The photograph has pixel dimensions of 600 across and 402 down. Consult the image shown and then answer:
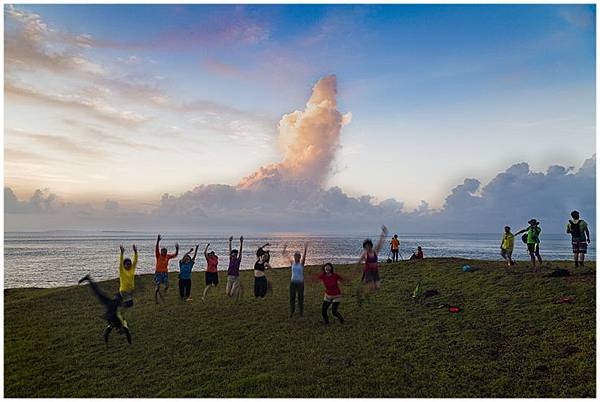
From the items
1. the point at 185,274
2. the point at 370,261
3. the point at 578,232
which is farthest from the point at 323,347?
the point at 578,232

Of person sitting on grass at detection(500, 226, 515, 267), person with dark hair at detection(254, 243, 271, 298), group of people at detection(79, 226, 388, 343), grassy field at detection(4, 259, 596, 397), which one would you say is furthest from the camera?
person sitting on grass at detection(500, 226, 515, 267)

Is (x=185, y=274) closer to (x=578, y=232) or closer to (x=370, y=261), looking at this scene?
(x=370, y=261)

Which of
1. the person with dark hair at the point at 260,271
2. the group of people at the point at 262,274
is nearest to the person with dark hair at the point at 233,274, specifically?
the group of people at the point at 262,274

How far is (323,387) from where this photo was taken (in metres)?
10.9

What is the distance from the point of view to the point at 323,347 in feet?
43.9

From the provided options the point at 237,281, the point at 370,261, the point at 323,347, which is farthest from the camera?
the point at 237,281

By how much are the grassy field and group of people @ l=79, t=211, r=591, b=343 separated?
2.05 feet

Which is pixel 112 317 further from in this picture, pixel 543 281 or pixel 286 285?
pixel 543 281

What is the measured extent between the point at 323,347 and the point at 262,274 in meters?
6.27

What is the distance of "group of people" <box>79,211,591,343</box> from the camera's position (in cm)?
1463

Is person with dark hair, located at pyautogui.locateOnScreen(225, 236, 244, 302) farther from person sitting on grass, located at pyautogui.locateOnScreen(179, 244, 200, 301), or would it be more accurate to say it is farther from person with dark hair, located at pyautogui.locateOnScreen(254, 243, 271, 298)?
person sitting on grass, located at pyautogui.locateOnScreen(179, 244, 200, 301)

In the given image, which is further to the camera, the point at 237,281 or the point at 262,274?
the point at 237,281

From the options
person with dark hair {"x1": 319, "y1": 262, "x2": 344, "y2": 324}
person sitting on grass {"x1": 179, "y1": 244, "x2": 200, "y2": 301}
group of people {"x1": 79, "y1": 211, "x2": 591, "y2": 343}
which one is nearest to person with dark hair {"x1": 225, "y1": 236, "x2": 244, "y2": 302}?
group of people {"x1": 79, "y1": 211, "x2": 591, "y2": 343}

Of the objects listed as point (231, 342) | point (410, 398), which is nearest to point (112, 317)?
point (231, 342)
